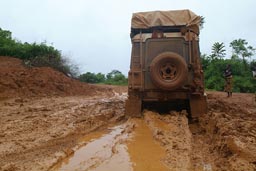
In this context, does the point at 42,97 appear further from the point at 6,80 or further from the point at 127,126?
the point at 127,126

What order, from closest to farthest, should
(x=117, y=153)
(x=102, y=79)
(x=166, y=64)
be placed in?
1. (x=117, y=153)
2. (x=166, y=64)
3. (x=102, y=79)

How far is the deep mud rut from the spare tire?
0.76 m

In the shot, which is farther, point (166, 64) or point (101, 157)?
point (166, 64)

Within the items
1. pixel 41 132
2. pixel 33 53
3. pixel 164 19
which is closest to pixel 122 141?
pixel 41 132

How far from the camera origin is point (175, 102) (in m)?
8.38

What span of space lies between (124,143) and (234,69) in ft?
76.0

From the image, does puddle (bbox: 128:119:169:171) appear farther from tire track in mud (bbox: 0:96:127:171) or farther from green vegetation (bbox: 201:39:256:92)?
green vegetation (bbox: 201:39:256:92)

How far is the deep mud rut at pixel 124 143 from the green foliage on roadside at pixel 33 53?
11146mm

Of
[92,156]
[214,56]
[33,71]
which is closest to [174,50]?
[92,156]

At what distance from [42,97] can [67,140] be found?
765 cm

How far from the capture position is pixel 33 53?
19.2 metres

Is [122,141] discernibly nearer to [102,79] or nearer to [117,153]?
[117,153]

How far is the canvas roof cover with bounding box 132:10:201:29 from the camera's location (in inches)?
332

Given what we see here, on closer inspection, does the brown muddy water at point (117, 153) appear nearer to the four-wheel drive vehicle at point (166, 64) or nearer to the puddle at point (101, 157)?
the puddle at point (101, 157)
